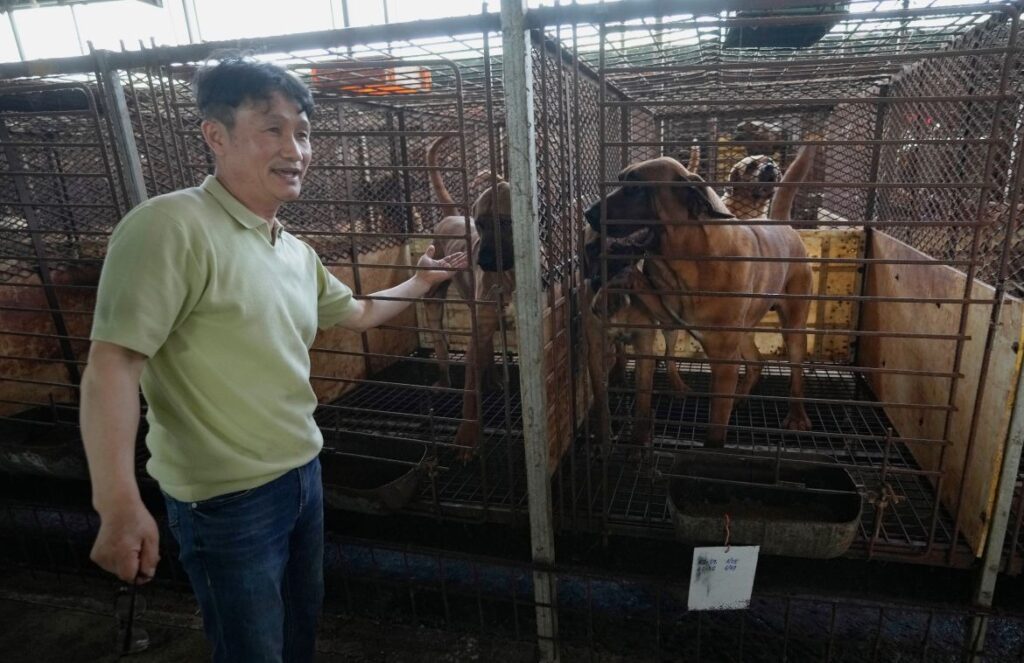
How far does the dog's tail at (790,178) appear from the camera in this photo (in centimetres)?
364

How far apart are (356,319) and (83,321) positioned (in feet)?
8.83

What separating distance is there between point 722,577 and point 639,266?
195 cm

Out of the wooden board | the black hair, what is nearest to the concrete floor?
the wooden board

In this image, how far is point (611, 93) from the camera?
13.7 ft

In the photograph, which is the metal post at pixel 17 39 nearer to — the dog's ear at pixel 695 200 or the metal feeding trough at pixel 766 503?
the dog's ear at pixel 695 200

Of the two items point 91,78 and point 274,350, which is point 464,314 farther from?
point 274,350

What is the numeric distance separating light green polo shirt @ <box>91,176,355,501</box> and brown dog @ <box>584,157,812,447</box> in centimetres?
133

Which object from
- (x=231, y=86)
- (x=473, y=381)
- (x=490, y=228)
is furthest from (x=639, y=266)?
(x=231, y=86)

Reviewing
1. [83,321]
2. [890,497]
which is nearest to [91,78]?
[83,321]

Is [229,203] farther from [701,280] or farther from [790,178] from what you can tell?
[790,178]

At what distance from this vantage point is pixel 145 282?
142 cm

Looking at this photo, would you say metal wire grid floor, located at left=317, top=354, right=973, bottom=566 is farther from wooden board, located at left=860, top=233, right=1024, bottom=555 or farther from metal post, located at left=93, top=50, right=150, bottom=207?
metal post, located at left=93, top=50, right=150, bottom=207

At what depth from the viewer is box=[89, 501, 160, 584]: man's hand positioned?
1.38 m

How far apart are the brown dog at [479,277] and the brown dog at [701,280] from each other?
561 millimetres
